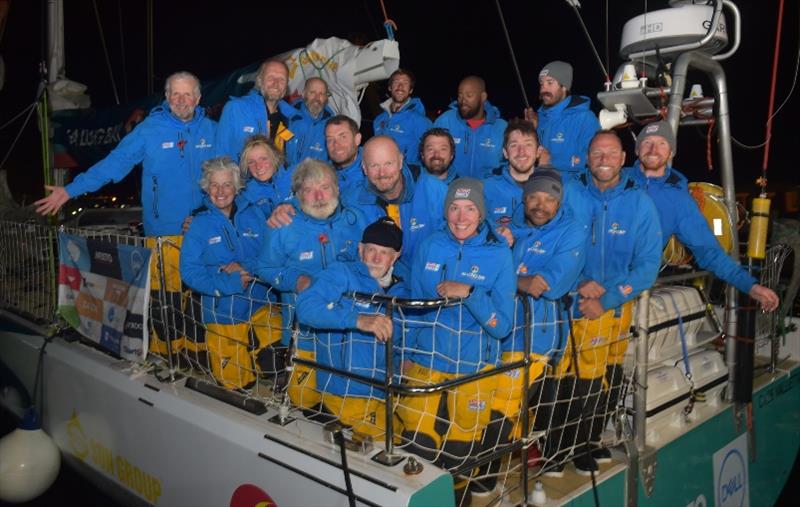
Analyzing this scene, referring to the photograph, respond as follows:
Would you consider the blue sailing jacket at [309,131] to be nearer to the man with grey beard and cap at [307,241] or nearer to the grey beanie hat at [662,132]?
the man with grey beard and cap at [307,241]

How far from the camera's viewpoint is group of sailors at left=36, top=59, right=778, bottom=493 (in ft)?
9.51

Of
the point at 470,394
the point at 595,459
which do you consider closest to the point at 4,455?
the point at 470,394

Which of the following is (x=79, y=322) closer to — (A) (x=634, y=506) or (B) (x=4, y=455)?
(B) (x=4, y=455)

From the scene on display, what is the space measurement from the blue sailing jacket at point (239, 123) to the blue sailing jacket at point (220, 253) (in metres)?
0.92

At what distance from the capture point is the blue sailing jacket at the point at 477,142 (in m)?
4.95

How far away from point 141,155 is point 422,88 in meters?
24.6

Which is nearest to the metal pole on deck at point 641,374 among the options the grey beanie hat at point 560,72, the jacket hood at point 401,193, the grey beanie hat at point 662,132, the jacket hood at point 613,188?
the jacket hood at point 613,188

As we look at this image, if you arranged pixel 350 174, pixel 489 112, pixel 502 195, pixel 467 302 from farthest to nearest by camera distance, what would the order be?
pixel 489 112
pixel 350 174
pixel 502 195
pixel 467 302

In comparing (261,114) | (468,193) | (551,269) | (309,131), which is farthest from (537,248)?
(261,114)

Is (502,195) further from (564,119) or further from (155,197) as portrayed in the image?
(155,197)

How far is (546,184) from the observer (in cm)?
317

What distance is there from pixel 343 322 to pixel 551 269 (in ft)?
3.53

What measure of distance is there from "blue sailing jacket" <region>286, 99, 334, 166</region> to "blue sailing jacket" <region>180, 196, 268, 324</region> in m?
1.06

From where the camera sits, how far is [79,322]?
4445 millimetres
